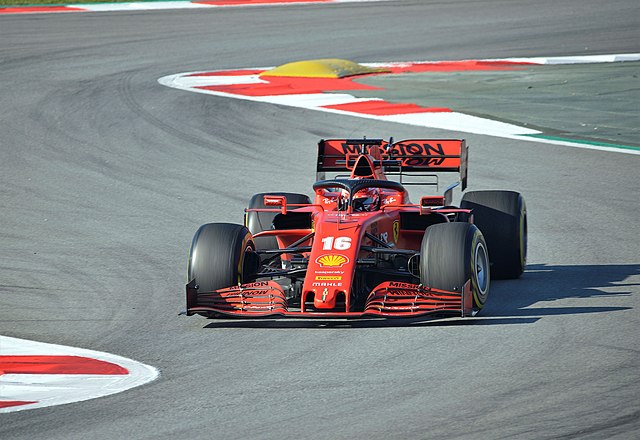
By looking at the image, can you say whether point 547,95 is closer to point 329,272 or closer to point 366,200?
point 366,200

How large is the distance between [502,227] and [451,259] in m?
2.02

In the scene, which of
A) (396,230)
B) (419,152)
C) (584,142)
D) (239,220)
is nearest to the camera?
(396,230)

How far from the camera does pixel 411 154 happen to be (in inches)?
468

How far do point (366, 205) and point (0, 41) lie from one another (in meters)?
19.2

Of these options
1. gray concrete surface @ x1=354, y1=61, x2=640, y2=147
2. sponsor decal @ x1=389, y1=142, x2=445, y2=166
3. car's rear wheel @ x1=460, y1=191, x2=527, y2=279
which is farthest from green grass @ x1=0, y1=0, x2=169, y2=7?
car's rear wheel @ x1=460, y1=191, x2=527, y2=279

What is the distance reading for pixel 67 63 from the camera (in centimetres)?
2508

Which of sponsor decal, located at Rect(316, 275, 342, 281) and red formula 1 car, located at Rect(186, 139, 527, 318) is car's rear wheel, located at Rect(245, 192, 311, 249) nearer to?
red formula 1 car, located at Rect(186, 139, 527, 318)

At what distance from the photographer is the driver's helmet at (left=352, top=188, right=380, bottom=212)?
1069cm

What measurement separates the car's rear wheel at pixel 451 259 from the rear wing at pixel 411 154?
2.08m

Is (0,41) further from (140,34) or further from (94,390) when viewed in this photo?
(94,390)

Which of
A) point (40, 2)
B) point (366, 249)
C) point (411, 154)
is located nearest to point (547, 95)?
point (411, 154)

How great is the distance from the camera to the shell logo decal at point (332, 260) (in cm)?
944

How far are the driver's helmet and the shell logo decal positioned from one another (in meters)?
1.16

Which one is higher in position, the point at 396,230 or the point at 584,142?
the point at 584,142
